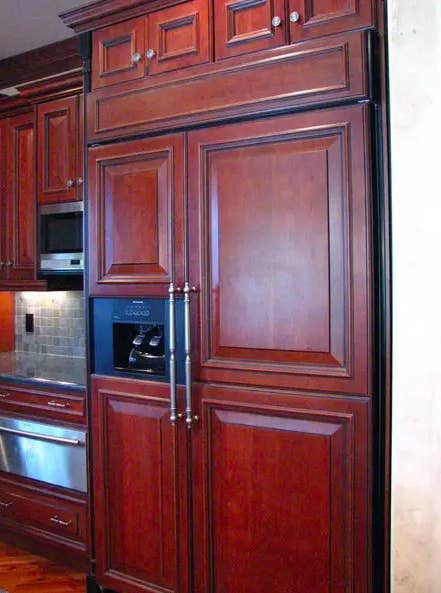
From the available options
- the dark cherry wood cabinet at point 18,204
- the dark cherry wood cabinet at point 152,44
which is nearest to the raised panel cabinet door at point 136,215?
the dark cherry wood cabinet at point 152,44

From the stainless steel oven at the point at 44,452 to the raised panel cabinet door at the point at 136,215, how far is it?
788 millimetres

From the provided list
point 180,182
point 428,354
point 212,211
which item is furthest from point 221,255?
point 428,354

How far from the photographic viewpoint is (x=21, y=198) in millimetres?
3051

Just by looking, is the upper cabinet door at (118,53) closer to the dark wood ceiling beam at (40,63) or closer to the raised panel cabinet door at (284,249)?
the raised panel cabinet door at (284,249)

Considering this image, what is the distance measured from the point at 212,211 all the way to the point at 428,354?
2.79 feet

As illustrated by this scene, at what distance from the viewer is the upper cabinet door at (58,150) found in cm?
277

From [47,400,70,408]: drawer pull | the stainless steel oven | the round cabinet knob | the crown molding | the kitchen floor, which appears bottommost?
the kitchen floor

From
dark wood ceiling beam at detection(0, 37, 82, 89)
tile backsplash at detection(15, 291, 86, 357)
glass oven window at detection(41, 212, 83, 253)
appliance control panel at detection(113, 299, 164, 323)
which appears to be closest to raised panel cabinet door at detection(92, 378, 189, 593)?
appliance control panel at detection(113, 299, 164, 323)

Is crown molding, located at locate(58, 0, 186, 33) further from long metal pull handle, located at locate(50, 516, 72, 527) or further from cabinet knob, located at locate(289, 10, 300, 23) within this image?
long metal pull handle, located at locate(50, 516, 72, 527)

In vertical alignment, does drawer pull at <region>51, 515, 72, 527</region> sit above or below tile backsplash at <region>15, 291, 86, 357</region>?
below

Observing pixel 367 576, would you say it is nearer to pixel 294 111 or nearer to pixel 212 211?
pixel 212 211

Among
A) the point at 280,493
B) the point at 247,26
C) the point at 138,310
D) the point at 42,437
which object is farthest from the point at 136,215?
the point at 42,437

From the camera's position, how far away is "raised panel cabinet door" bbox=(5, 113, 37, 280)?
3.00 metres

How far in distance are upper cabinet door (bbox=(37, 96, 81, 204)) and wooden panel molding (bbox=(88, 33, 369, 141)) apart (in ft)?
2.01
